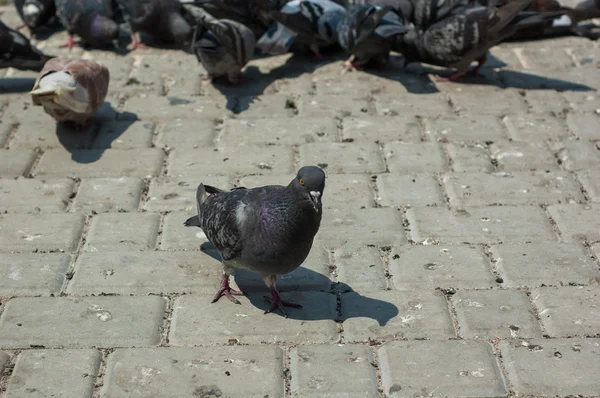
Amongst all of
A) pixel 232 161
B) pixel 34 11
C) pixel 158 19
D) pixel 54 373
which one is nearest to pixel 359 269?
pixel 232 161

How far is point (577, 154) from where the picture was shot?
19.6ft

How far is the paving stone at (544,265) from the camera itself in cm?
454

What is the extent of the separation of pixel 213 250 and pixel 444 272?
54.8 inches

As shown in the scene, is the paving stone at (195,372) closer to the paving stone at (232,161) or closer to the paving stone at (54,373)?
the paving stone at (54,373)

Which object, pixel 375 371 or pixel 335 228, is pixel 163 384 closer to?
pixel 375 371

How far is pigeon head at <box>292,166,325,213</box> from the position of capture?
3.75m

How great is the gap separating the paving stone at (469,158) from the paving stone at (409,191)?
0.31 m

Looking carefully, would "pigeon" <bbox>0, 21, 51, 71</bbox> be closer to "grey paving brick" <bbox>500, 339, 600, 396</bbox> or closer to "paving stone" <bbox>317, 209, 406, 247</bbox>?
"paving stone" <bbox>317, 209, 406, 247</bbox>

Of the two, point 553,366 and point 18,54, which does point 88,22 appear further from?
point 553,366

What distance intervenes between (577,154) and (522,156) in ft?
1.36

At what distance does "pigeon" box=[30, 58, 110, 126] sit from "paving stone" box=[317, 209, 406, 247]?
87.0 inches

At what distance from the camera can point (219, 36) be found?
7.00 metres

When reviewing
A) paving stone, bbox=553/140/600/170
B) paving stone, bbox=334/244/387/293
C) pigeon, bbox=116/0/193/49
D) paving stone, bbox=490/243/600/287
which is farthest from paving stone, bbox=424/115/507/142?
pigeon, bbox=116/0/193/49

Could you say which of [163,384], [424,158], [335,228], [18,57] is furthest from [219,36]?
[163,384]
